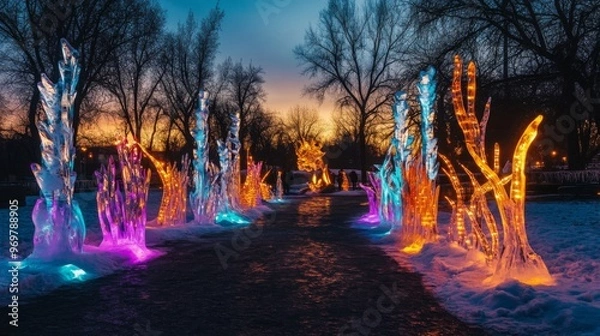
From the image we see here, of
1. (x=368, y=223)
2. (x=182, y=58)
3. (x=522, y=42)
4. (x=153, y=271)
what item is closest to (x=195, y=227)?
(x=368, y=223)

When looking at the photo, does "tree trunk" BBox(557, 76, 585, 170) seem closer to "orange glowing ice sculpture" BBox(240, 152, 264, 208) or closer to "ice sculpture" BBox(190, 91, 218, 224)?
"orange glowing ice sculpture" BBox(240, 152, 264, 208)

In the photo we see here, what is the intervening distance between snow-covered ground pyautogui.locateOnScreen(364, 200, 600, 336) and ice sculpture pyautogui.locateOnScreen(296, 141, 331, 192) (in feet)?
91.0

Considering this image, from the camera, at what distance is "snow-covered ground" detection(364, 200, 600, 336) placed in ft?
16.0

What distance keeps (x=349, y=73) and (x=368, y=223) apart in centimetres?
2714

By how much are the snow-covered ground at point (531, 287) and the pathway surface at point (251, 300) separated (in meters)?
0.29

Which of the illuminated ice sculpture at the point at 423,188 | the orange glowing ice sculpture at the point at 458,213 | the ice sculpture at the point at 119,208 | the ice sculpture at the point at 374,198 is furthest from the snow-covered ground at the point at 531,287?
the ice sculpture at the point at 119,208

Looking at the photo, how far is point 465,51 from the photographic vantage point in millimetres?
17953

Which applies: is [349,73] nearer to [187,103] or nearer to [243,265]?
[187,103]

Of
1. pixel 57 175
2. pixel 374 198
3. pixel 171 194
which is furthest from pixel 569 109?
pixel 57 175

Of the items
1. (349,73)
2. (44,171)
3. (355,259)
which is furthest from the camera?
(349,73)

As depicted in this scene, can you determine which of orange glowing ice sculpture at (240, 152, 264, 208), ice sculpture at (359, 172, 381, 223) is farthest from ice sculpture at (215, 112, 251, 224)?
ice sculpture at (359, 172, 381, 223)

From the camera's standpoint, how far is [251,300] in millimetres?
6090

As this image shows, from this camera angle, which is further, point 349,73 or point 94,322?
→ point 349,73

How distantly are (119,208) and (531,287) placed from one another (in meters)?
6.94
